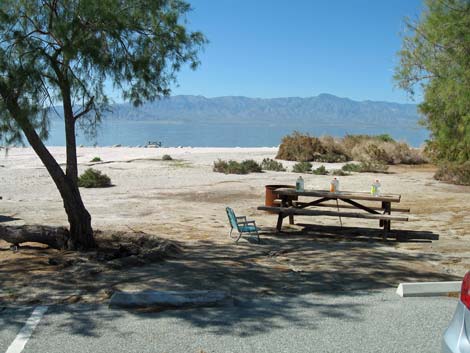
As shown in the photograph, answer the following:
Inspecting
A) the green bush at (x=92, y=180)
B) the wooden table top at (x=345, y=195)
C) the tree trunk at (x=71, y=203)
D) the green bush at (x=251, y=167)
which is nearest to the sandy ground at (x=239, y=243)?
the tree trunk at (x=71, y=203)

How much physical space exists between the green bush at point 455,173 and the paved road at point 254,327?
15.9m

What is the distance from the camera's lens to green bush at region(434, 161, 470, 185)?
20766 millimetres

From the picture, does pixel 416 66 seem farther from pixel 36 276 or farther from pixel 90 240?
pixel 36 276

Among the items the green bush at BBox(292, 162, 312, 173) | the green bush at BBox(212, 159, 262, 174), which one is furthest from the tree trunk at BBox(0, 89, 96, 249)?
the green bush at BBox(292, 162, 312, 173)

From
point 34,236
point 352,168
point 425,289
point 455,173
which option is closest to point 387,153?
point 352,168

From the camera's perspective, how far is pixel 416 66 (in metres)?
13.3

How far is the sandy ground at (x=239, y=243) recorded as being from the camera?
22.7 feet

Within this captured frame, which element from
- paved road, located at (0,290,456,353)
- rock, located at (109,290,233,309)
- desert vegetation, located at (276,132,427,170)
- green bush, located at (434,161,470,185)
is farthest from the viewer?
desert vegetation, located at (276,132,427,170)

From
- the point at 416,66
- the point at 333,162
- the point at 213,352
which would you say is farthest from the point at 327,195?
the point at 333,162

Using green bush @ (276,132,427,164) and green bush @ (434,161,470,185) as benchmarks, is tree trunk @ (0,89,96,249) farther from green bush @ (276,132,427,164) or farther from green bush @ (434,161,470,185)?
green bush @ (276,132,427,164)

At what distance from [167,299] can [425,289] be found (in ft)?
9.33

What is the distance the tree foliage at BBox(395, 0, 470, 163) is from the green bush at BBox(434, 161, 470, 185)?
819 cm

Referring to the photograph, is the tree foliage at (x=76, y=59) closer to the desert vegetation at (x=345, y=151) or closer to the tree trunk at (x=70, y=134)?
the tree trunk at (x=70, y=134)

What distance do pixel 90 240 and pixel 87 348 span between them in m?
4.35
